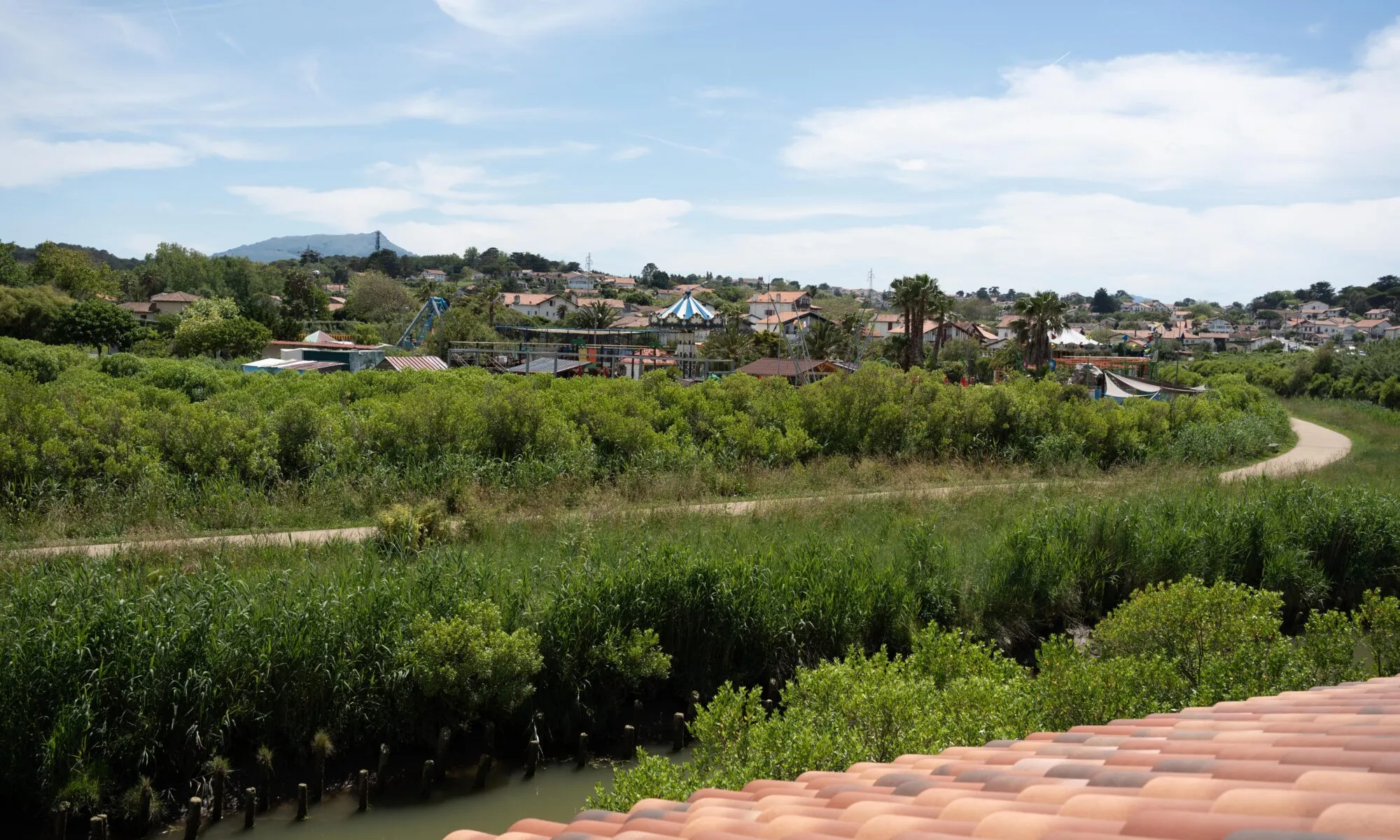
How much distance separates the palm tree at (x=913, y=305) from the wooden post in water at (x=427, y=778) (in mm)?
50767

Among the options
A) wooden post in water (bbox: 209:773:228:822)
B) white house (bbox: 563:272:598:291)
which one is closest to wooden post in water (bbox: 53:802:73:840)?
wooden post in water (bbox: 209:773:228:822)

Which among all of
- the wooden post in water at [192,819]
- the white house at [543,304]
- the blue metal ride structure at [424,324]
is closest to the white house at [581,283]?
the white house at [543,304]

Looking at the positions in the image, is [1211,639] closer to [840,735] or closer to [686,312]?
[840,735]

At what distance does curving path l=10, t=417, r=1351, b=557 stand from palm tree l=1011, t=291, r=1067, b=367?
21850 millimetres

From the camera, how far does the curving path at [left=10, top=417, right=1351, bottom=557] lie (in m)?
12.4

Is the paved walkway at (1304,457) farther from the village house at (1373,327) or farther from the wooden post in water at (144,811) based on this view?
the village house at (1373,327)

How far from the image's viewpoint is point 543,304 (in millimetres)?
127875

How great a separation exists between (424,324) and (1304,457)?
50414 mm

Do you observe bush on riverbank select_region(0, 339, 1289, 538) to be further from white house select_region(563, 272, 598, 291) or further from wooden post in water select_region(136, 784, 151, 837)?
white house select_region(563, 272, 598, 291)

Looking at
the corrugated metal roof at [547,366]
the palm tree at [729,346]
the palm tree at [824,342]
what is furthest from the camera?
the palm tree at [824,342]

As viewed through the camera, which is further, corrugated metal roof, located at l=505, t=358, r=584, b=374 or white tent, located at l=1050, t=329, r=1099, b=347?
white tent, located at l=1050, t=329, r=1099, b=347

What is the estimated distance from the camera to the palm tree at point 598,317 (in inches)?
3159

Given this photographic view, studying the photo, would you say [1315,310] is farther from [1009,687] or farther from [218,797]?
[218,797]

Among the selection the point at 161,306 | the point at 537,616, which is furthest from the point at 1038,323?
the point at 161,306
